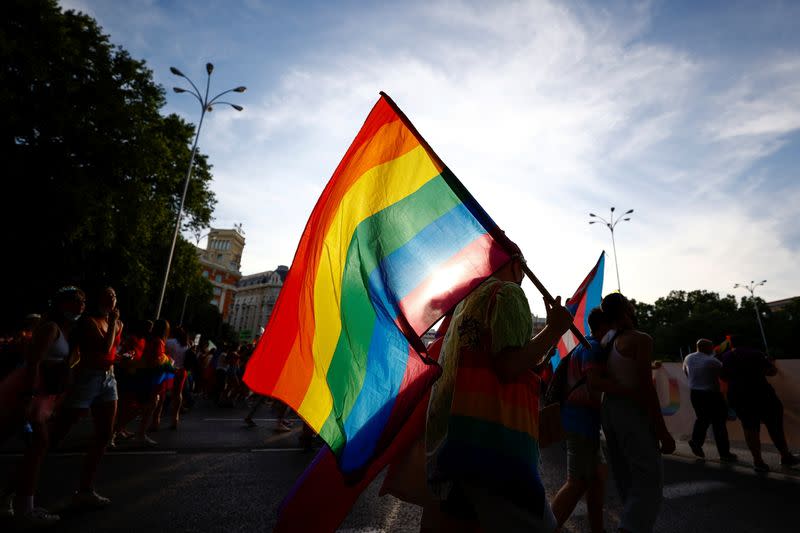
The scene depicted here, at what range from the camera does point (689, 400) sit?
966 cm

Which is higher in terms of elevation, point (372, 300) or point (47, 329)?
point (372, 300)

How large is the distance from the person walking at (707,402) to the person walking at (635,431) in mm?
5217

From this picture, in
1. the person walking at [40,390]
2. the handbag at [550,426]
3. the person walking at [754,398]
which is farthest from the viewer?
the person walking at [754,398]

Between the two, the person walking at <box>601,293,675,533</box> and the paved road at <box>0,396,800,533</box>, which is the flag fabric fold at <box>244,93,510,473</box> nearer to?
the person walking at <box>601,293,675,533</box>

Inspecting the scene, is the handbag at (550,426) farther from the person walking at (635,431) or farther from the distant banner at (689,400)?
the distant banner at (689,400)

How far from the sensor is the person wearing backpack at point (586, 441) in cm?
303

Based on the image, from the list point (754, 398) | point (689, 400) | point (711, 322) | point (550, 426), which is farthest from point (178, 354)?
point (711, 322)

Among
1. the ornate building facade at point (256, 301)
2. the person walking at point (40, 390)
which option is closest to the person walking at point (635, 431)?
the person walking at point (40, 390)

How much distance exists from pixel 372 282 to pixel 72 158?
18.6 m

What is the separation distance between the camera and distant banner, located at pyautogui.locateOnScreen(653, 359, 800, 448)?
313 inches

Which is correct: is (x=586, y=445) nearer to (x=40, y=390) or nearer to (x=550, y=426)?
(x=550, y=426)

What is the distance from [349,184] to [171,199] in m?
23.2

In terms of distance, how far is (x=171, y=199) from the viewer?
22.7m

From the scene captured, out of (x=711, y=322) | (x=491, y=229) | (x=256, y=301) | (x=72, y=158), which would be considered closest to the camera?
(x=491, y=229)
